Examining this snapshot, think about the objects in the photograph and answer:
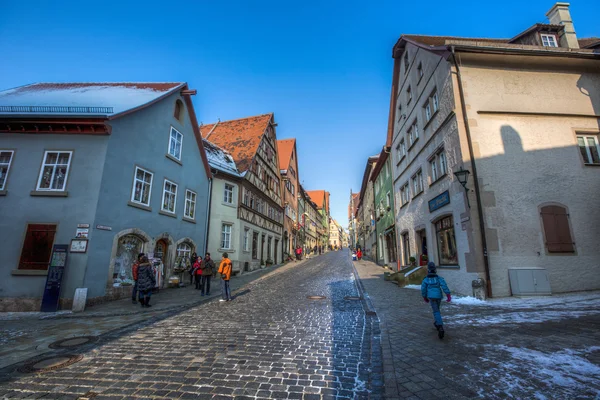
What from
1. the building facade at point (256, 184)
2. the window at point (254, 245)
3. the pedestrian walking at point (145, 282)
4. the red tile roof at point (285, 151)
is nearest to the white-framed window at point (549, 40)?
the building facade at point (256, 184)

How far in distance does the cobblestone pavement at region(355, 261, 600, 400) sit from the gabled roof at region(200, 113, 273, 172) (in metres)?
17.8

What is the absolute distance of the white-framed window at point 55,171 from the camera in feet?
34.3

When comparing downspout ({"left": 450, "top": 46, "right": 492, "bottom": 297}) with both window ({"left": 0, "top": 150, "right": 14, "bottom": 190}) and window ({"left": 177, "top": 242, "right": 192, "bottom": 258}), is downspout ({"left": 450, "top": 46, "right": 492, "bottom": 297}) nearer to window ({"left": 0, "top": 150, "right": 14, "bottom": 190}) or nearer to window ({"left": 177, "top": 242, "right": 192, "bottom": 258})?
window ({"left": 177, "top": 242, "right": 192, "bottom": 258})

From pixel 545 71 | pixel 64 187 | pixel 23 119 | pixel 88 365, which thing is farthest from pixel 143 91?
pixel 545 71

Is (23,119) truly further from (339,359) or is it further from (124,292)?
(339,359)

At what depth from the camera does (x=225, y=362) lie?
14.8 ft

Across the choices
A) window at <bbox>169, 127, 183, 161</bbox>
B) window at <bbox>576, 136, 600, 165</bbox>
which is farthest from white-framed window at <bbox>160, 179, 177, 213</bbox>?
window at <bbox>576, 136, 600, 165</bbox>

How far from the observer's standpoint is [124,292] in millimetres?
11289

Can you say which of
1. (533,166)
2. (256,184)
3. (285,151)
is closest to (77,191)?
(256,184)

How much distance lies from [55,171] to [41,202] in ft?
4.00

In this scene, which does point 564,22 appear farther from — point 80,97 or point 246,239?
point 80,97

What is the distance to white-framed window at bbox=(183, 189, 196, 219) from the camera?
16016 millimetres

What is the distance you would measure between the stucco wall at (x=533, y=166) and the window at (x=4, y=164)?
17091 mm

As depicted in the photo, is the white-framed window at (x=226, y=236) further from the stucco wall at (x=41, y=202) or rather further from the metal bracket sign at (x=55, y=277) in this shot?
the metal bracket sign at (x=55, y=277)
